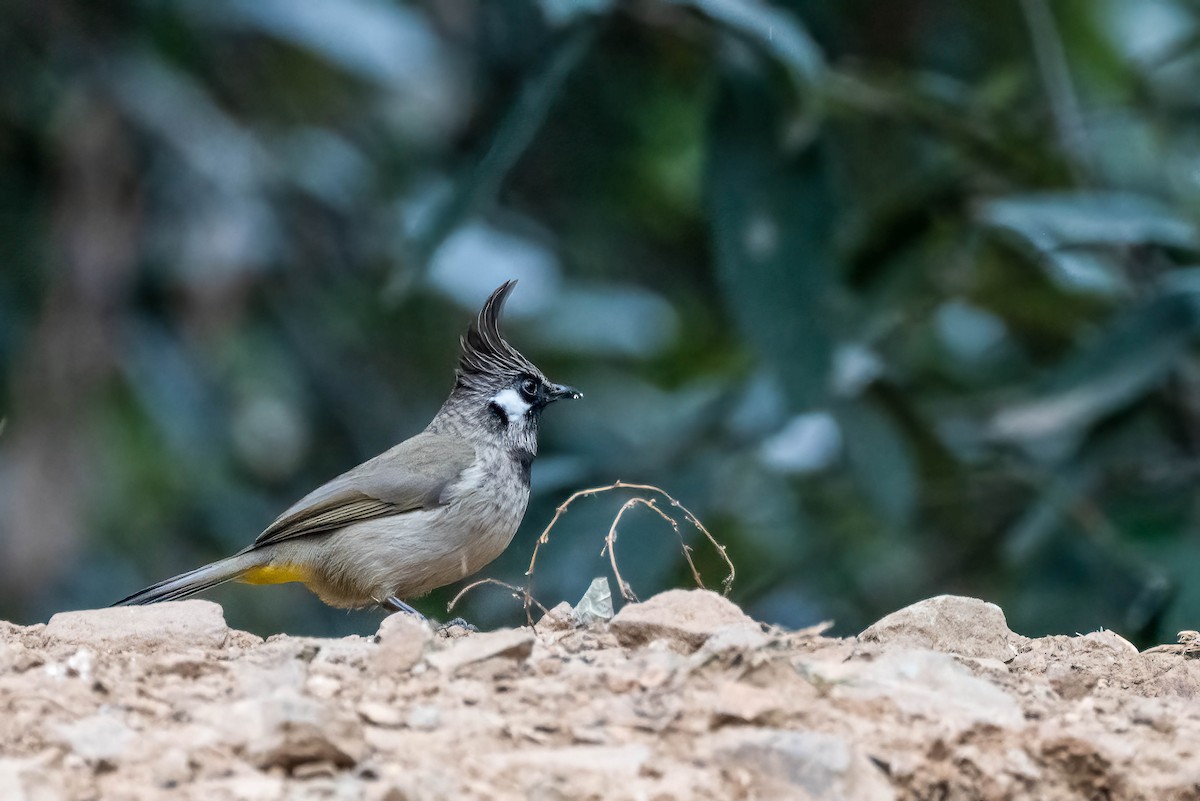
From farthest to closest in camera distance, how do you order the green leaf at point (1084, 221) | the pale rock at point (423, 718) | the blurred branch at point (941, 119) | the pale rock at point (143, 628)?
the blurred branch at point (941, 119) < the green leaf at point (1084, 221) < the pale rock at point (143, 628) < the pale rock at point (423, 718)

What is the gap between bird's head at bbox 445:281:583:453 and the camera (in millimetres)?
5898

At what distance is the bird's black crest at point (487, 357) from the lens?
5969mm

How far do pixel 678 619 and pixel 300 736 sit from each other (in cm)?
113

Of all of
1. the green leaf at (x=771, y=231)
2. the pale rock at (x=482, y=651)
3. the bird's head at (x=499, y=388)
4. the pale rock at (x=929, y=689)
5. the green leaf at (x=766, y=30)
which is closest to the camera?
the pale rock at (x=929, y=689)

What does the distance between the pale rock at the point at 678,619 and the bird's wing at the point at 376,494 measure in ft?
5.91

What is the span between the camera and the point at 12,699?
2.97 metres

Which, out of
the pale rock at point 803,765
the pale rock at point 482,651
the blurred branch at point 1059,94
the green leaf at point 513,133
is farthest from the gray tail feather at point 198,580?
the blurred branch at point 1059,94

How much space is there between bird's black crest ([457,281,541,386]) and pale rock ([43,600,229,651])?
7.34ft

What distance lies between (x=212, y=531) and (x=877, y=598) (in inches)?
130

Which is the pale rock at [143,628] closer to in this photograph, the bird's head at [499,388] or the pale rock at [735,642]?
the pale rock at [735,642]

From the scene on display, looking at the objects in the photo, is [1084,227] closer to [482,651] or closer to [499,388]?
[499,388]

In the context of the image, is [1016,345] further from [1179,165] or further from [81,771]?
[81,771]

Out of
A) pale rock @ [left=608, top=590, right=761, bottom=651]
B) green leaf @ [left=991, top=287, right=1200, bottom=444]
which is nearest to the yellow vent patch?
pale rock @ [left=608, top=590, right=761, bottom=651]

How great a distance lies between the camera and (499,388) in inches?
235
